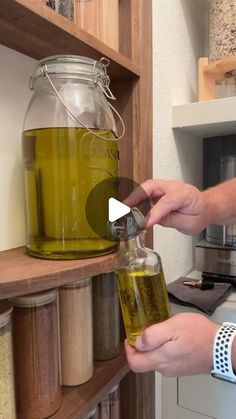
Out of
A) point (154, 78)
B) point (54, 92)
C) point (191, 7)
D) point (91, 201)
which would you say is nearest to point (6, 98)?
point (54, 92)

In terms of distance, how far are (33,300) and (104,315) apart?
0.18 meters

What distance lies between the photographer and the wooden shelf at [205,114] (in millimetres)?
839

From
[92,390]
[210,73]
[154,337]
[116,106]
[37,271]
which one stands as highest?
[210,73]

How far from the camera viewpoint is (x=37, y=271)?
15.9 inches

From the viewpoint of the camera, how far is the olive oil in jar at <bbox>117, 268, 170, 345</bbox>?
0.48 meters

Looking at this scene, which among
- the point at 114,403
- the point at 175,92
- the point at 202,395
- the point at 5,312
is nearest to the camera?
the point at 5,312

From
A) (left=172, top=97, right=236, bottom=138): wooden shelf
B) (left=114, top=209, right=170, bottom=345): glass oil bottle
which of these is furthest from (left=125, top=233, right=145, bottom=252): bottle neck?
(left=172, top=97, right=236, bottom=138): wooden shelf

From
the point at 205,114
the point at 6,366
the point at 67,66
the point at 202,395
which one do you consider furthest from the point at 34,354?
the point at 205,114

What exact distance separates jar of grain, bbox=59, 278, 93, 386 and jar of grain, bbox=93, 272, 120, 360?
5cm

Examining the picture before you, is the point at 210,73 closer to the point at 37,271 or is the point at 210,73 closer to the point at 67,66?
the point at 67,66

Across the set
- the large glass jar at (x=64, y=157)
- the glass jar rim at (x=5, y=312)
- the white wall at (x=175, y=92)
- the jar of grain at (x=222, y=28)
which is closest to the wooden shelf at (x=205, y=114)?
the white wall at (x=175, y=92)

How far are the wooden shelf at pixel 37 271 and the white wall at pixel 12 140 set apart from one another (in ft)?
0.13

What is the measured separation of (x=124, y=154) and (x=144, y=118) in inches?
3.1
